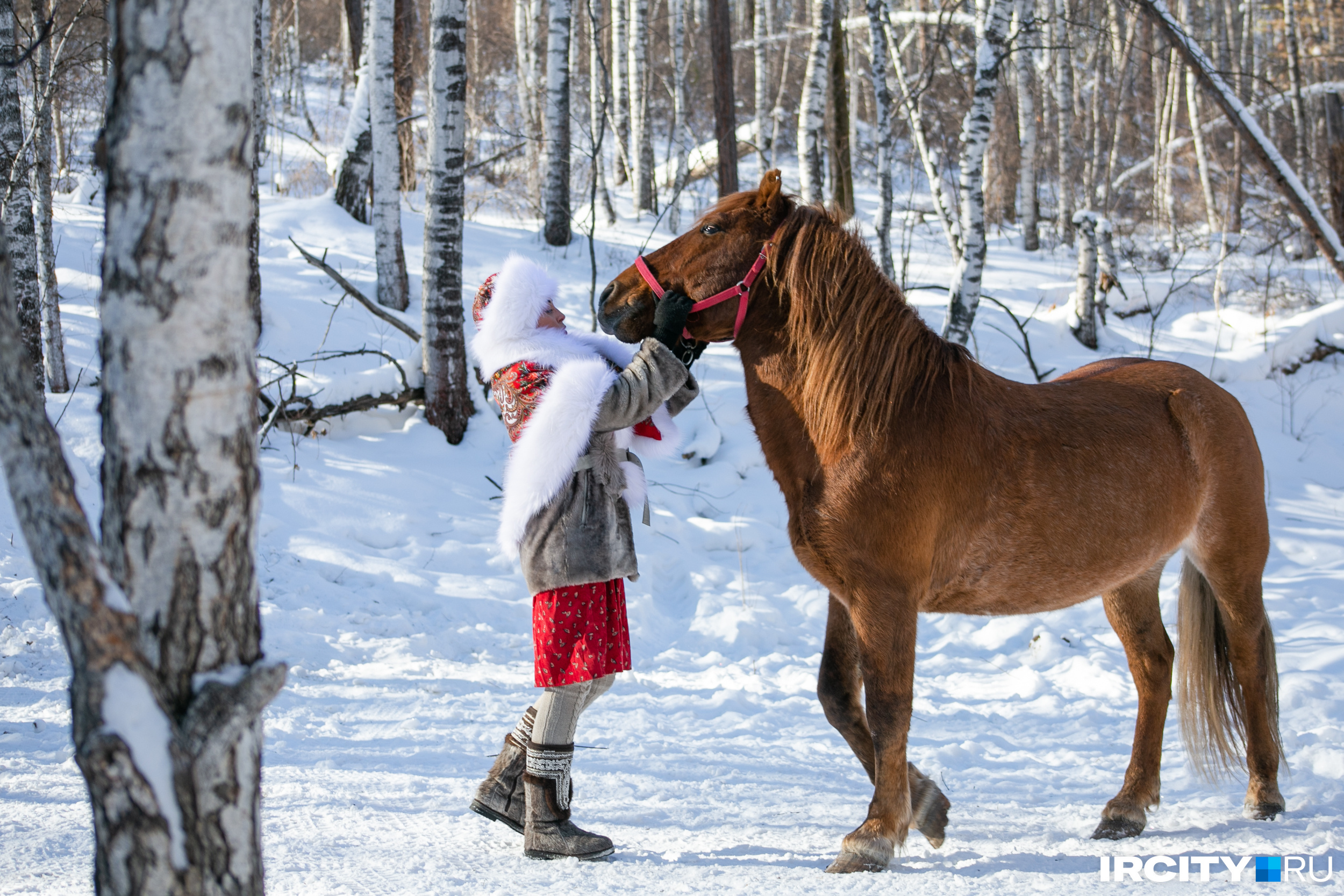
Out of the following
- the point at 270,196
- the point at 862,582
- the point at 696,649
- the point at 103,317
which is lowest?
the point at 696,649

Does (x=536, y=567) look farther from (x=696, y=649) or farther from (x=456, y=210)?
(x=456, y=210)

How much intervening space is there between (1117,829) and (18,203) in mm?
6876

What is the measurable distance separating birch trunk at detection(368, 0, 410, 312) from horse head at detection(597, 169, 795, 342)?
6.29 metres

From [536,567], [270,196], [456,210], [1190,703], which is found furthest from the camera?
[270,196]

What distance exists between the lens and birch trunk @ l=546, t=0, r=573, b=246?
9.94 m

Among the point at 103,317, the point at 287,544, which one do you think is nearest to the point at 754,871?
the point at 103,317

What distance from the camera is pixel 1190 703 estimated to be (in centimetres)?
326

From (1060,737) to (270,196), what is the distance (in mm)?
11024

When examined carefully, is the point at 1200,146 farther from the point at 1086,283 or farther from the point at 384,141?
the point at 384,141

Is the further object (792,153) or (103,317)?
(792,153)

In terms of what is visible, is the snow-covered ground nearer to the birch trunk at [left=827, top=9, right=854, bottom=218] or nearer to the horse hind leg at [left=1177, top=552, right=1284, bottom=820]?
the horse hind leg at [left=1177, top=552, right=1284, bottom=820]

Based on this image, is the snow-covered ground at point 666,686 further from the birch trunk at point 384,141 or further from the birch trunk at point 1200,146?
the birch trunk at point 1200,146

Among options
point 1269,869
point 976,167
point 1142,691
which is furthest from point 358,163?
point 1269,869

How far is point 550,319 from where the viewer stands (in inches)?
117
